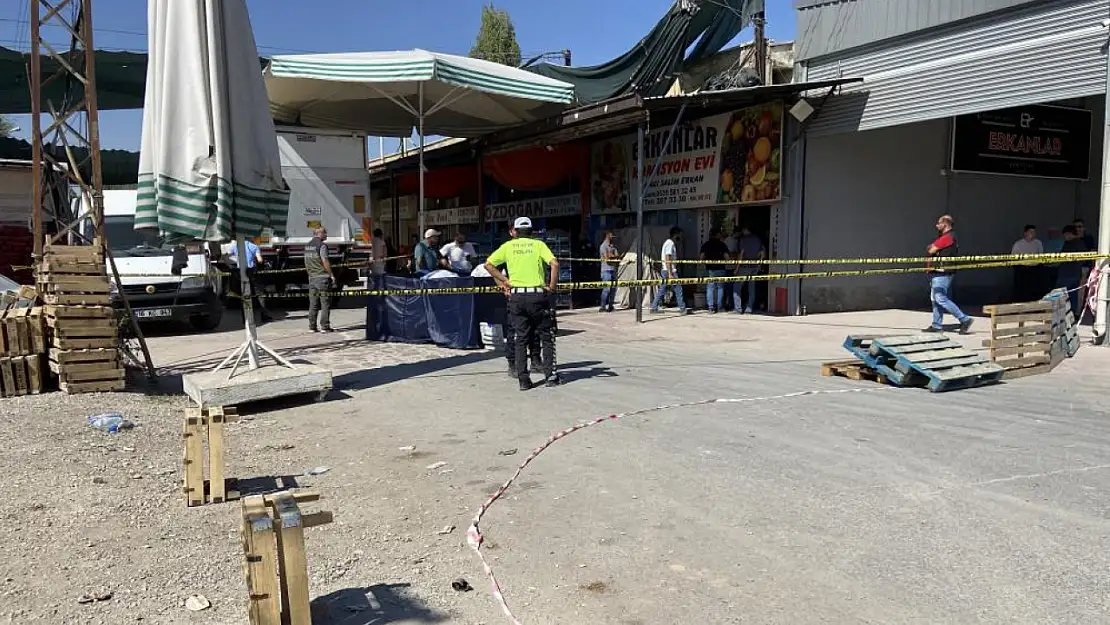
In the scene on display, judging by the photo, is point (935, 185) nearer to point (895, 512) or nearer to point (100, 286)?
point (895, 512)

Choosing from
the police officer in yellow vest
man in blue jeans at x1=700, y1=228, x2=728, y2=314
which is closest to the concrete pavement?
the police officer in yellow vest

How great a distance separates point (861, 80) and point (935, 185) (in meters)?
3.69

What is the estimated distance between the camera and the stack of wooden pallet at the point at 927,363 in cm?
728

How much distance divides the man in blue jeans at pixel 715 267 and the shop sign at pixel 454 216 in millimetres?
10561

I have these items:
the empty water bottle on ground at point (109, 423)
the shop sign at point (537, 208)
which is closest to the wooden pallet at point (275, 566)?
the empty water bottle on ground at point (109, 423)

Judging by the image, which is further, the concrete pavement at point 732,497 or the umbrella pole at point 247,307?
the umbrella pole at point 247,307

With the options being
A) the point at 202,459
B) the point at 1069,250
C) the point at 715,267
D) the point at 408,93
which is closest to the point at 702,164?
the point at 715,267

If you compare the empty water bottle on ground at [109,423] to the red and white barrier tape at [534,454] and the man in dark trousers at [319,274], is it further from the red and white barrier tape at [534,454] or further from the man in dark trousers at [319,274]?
the man in dark trousers at [319,274]

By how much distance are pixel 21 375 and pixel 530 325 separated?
4689 mm

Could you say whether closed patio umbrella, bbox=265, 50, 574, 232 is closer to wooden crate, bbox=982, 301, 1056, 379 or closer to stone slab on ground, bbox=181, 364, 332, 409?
stone slab on ground, bbox=181, 364, 332, 409

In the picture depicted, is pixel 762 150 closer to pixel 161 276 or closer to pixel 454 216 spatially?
pixel 161 276

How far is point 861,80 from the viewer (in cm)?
1305

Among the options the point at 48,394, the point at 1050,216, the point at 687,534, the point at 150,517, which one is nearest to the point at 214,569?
the point at 150,517

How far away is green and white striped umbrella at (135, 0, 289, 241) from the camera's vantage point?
6.64 metres
